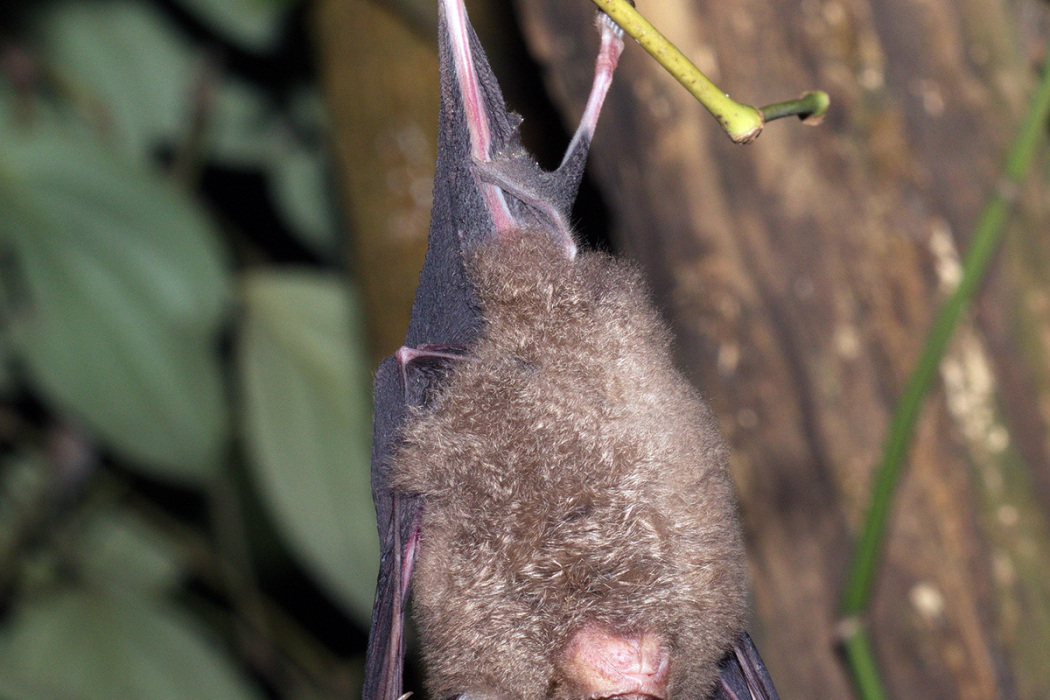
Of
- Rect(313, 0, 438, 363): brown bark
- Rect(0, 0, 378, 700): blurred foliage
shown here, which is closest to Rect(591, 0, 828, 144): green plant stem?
Rect(313, 0, 438, 363): brown bark

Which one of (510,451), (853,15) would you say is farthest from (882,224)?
(510,451)

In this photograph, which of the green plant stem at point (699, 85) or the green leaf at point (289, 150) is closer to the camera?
the green plant stem at point (699, 85)

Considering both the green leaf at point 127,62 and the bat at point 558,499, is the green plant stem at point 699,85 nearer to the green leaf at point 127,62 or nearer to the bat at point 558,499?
the bat at point 558,499

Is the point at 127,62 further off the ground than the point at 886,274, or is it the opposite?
the point at 127,62

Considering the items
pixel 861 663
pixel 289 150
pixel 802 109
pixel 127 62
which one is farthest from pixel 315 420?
pixel 802 109

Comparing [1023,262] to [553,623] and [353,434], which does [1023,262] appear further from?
[353,434]

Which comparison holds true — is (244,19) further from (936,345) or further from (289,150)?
(936,345)

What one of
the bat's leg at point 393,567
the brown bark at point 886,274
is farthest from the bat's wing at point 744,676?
the brown bark at point 886,274
